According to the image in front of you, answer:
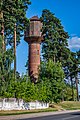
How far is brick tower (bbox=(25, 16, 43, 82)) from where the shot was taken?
81.8m

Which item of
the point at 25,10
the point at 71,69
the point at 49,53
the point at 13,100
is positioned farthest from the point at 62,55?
the point at 13,100

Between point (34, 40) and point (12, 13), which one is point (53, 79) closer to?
point (34, 40)

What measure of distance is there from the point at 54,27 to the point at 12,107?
119 feet

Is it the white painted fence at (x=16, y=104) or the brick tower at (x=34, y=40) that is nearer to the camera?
the white painted fence at (x=16, y=104)

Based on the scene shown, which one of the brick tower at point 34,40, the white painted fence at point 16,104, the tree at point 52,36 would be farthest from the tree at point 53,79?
the tree at point 52,36

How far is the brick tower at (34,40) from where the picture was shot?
81.8m

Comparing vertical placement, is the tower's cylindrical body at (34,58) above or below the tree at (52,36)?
below

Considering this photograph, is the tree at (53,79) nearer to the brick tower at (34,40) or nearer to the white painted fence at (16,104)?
the white painted fence at (16,104)

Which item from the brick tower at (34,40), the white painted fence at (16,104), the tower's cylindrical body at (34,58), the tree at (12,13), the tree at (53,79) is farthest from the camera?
the brick tower at (34,40)

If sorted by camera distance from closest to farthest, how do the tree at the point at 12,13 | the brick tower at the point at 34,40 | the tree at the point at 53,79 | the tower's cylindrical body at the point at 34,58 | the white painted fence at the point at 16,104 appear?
the white painted fence at the point at 16,104 < the tree at the point at 12,13 < the tree at the point at 53,79 < the tower's cylindrical body at the point at 34,58 < the brick tower at the point at 34,40

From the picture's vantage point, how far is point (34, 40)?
8288cm

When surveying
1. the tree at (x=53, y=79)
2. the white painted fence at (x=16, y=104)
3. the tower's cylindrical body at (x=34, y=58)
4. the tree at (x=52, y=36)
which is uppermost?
the tree at (x=52, y=36)

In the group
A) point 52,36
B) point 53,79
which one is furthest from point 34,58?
point 53,79

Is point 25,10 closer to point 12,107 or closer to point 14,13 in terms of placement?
point 14,13
